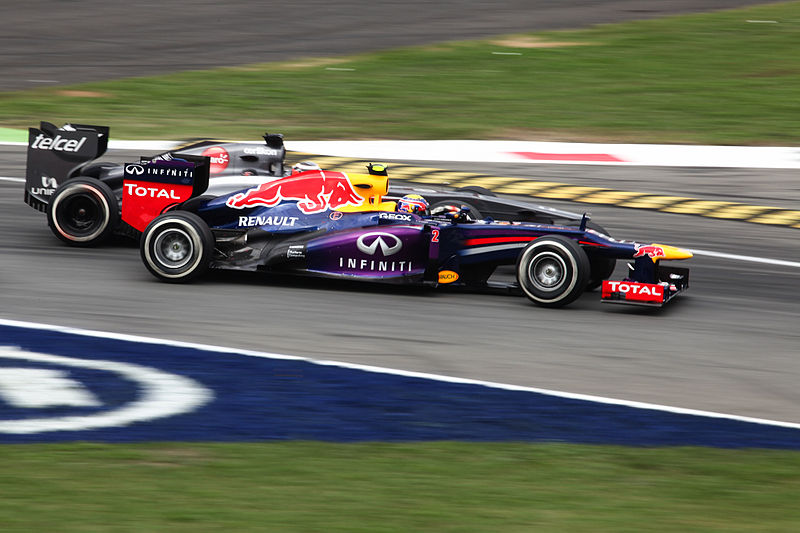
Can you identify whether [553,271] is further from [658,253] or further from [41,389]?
[41,389]

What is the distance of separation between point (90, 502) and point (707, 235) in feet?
29.0

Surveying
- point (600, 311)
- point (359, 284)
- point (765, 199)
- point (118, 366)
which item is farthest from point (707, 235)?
point (118, 366)

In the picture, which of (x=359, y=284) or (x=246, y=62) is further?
(x=246, y=62)

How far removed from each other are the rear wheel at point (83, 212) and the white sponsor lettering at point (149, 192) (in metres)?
0.34

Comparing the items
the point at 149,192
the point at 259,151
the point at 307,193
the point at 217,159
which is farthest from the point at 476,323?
the point at 217,159

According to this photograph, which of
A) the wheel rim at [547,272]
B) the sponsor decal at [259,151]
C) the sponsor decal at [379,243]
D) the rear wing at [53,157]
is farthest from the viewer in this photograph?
the sponsor decal at [259,151]

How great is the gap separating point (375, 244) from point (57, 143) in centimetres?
407

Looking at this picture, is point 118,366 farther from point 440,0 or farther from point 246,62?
point 440,0

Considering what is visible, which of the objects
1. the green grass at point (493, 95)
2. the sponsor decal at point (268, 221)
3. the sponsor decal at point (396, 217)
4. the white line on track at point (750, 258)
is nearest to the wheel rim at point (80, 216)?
the sponsor decal at point (268, 221)

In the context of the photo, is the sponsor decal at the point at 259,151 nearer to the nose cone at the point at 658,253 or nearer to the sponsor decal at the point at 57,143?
the sponsor decal at the point at 57,143

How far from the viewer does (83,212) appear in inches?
432

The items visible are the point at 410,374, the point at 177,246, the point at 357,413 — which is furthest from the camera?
the point at 177,246

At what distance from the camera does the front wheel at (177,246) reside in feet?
32.0

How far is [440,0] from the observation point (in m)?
29.8
